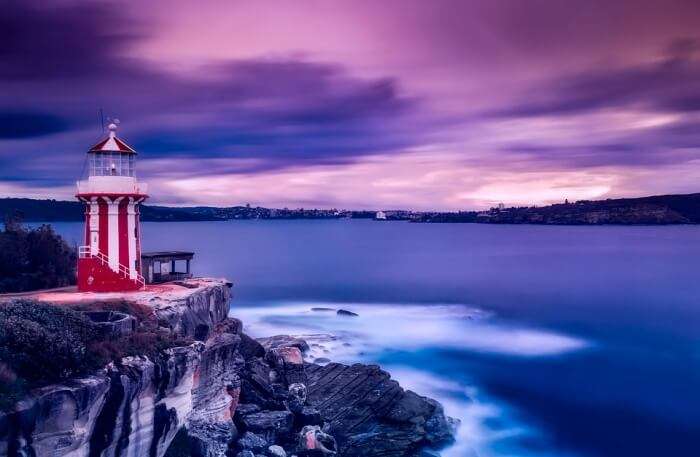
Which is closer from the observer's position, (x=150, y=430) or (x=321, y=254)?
(x=150, y=430)

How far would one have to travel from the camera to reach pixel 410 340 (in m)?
28.0

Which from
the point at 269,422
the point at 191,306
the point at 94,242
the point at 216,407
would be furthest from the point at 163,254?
the point at 269,422

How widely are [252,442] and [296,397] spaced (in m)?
2.72

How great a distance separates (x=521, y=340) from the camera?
28.5 meters

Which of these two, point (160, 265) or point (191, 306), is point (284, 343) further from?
point (191, 306)

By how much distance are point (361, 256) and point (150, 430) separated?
62530mm

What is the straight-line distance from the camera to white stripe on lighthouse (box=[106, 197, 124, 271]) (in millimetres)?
15508

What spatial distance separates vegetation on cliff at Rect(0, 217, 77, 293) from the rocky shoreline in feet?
17.3

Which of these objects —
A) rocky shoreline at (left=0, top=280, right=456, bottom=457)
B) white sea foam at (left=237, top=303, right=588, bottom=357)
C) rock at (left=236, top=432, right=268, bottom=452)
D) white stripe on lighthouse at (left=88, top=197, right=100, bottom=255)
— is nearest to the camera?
rocky shoreline at (left=0, top=280, right=456, bottom=457)

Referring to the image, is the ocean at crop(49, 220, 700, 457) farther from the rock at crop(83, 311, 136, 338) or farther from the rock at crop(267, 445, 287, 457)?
the rock at crop(83, 311, 136, 338)

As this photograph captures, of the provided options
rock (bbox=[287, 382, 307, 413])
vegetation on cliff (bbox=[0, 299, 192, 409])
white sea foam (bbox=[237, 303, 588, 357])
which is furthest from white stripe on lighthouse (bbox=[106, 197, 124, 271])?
white sea foam (bbox=[237, 303, 588, 357])

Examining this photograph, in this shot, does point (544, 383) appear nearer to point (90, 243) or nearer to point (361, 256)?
point (90, 243)

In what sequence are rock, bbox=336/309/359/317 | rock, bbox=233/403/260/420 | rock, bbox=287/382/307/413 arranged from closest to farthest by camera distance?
→ rock, bbox=233/403/260/420 < rock, bbox=287/382/307/413 < rock, bbox=336/309/359/317

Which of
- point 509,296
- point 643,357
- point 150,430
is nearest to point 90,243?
point 150,430
